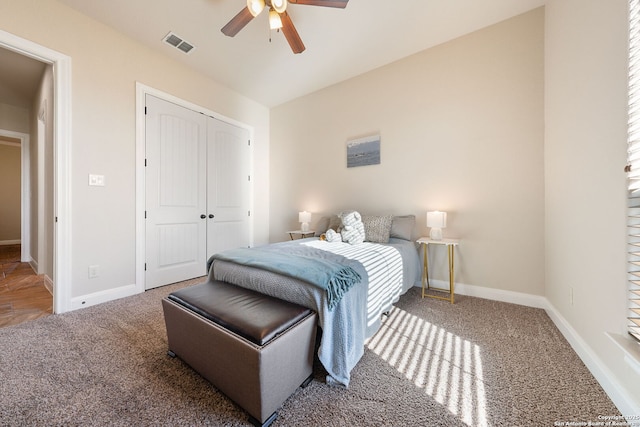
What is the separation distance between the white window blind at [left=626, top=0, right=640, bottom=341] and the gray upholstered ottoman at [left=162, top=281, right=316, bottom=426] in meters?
1.47

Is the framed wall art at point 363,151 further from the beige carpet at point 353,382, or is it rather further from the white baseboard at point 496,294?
the beige carpet at point 353,382

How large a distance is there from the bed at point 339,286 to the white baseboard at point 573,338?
950 millimetres

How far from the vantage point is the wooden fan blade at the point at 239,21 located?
6.37ft

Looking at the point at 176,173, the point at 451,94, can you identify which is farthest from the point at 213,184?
the point at 451,94

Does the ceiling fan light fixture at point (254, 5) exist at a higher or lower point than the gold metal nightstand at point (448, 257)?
higher

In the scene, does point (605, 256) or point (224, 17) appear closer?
point (605, 256)

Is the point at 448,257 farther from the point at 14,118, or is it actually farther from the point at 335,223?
the point at 14,118

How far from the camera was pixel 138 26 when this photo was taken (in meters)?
2.42

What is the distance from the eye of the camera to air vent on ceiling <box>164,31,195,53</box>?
2.56 meters

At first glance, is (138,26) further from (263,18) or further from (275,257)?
(275,257)

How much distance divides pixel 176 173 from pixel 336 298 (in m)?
2.81

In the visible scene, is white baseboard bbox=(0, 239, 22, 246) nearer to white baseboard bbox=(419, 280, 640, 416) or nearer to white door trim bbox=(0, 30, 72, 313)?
white door trim bbox=(0, 30, 72, 313)

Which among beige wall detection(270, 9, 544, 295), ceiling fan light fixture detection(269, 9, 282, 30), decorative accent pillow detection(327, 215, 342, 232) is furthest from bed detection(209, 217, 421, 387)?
ceiling fan light fixture detection(269, 9, 282, 30)

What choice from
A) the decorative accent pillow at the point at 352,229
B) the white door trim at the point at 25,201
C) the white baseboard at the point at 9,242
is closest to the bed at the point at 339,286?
the decorative accent pillow at the point at 352,229
